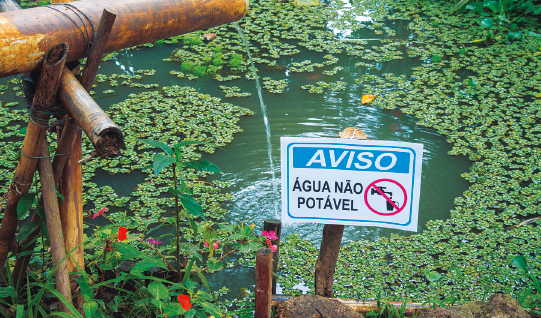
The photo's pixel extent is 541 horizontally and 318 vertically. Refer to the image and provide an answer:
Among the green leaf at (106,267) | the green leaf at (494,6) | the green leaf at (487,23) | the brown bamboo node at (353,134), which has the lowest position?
the green leaf at (106,267)

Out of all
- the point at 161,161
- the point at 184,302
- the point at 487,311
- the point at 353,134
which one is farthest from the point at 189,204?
the point at 487,311

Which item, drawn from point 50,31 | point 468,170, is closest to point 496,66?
point 468,170

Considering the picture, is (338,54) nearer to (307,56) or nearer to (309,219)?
(307,56)

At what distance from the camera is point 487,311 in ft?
5.42

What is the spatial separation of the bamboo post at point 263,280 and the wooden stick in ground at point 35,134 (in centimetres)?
82

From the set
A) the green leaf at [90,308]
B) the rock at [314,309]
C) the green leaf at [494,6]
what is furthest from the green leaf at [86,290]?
the green leaf at [494,6]

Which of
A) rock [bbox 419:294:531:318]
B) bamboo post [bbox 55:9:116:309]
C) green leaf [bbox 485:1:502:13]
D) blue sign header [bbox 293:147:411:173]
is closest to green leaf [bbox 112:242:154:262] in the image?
bamboo post [bbox 55:9:116:309]

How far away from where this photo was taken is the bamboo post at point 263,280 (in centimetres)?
141

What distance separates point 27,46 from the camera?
1.22m

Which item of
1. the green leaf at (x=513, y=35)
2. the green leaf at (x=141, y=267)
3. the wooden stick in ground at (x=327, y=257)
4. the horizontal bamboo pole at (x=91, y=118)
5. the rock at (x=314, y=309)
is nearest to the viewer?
the horizontal bamboo pole at (x=91, y=118)

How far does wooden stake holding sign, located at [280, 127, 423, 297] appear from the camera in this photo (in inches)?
60.0

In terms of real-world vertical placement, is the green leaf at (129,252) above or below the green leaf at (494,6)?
below

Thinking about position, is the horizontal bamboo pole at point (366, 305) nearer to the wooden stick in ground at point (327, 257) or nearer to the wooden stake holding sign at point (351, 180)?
the wooden stick in ground at point (327, 257)

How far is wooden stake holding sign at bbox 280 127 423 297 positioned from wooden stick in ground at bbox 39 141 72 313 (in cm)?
79
